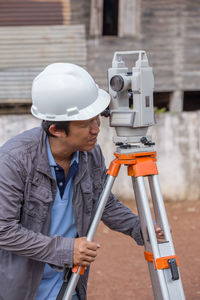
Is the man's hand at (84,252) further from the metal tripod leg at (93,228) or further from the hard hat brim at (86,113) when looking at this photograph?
the hard hat brim at (86,113)

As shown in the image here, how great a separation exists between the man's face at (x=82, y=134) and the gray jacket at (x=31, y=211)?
16 cm

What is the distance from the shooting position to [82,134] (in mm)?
2209

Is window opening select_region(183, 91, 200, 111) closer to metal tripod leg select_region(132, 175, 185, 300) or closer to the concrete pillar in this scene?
the concrete pillar

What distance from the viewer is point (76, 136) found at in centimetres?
221

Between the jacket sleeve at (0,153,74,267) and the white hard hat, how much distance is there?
0.30 m

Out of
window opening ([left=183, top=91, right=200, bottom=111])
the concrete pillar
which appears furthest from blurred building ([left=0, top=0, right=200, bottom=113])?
window opening ([left=183, top=91, right=200, bottom=111])

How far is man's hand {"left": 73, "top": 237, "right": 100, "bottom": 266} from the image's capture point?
2.14 m

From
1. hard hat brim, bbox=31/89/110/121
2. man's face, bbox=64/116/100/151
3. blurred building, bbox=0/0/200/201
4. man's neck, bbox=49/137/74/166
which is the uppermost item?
hard hat brim, bbox=31/89/110/121

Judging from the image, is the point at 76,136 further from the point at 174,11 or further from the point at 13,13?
the point at 174,11

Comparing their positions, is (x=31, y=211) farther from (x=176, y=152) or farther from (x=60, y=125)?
(x=176, y=152)

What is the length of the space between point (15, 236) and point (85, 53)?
22.5 ft

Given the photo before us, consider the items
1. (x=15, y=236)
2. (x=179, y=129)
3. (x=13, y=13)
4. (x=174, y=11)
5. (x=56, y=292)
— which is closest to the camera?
(x=15, y=236)

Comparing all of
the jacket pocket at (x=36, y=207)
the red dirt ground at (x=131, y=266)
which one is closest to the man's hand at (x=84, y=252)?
the jacket pocket at (x=36, y=207)

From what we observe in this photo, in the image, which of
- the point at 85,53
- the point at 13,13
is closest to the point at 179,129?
the point at 85,53
